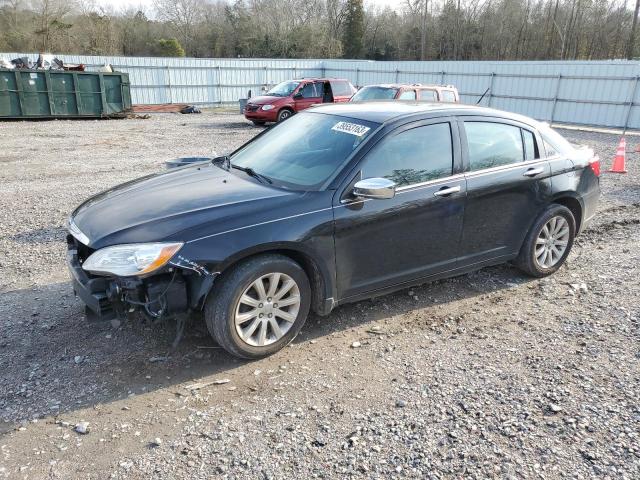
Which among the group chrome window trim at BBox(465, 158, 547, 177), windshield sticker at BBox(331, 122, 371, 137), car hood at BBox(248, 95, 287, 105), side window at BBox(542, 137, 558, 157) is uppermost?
windshield sticker at BBox(331, 122, 371, 137)

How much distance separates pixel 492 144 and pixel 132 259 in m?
3.16

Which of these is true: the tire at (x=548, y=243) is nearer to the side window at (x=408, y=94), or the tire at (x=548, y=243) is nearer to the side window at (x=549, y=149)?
the side window at (x=549, y=149)


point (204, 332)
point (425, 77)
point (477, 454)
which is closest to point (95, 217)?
point (204, 332)

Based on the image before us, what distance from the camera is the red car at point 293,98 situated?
17844mm

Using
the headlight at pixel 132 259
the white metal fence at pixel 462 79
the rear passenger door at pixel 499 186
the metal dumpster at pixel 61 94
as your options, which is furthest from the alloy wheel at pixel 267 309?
the white metal fence at pixel 462 79

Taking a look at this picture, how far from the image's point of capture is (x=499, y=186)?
14.4 ft

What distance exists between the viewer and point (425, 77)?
24.7 m

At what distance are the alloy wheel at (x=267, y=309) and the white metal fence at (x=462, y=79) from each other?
62.8 feet

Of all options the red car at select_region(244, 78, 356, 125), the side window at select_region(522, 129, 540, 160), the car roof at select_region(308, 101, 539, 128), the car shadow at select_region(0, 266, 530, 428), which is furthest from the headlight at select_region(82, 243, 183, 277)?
the red car at select_region(244, 78, 356, 125)

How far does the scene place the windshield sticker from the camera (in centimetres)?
393

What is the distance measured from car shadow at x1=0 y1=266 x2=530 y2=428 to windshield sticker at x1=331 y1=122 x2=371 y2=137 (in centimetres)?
148

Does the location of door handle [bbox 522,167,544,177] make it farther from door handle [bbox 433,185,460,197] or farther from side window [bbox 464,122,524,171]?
door handle [bbox 433,185,460,197]

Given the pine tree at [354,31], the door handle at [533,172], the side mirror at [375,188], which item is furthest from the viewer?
the pine tree at [354,31]

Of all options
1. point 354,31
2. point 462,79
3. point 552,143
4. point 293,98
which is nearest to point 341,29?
point 354,31
